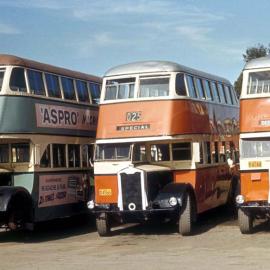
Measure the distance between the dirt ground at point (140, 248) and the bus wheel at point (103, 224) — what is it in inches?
9.3

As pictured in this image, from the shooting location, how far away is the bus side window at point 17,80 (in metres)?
15.7

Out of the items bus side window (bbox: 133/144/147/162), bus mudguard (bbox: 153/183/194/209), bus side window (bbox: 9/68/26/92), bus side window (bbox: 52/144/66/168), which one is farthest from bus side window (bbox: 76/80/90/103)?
bus mudguard (bbox: 153/183/194/209)

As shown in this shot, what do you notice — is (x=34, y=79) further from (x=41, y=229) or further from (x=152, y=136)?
(x=41, y=229)

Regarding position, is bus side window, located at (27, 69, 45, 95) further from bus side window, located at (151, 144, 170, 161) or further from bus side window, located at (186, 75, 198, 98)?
bus side window, located at (186, 75, 198, 98)

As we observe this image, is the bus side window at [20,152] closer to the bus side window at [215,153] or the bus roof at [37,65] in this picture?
the bus roof at [37,65]

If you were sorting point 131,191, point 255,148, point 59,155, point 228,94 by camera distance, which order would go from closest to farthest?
1. point 255,148
2. point 131,191
3. point 59,155
4. point 228,94

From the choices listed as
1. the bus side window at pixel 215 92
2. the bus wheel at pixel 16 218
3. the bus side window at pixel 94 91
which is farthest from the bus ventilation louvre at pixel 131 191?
the bus side window at pixel 215 92

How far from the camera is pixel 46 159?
16.7 meters

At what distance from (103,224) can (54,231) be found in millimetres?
2967

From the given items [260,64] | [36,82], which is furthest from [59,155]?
[260,64]

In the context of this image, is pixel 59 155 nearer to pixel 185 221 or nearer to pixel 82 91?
pixel 82 91

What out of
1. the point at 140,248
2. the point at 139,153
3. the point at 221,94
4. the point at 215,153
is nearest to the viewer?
the point at 140,248

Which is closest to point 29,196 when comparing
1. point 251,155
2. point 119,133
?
point 119,133

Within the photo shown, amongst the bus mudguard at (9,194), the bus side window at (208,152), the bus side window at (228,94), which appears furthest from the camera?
the bus side window at (228,94)
